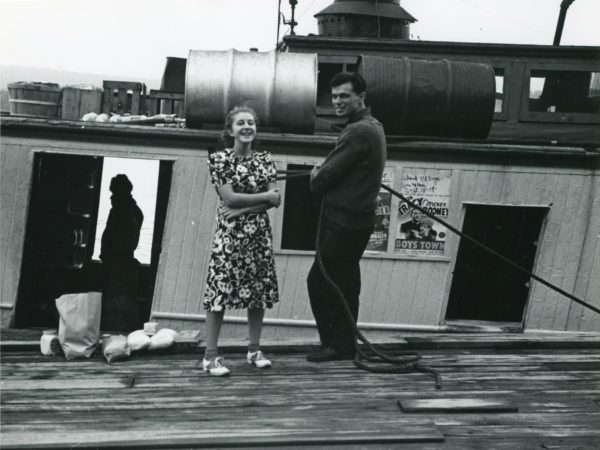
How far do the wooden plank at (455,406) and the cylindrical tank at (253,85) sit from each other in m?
5.02

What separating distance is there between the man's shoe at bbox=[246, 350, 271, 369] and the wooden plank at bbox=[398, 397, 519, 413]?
3.50 feet

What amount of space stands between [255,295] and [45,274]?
6012 mm

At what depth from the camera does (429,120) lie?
9117mm

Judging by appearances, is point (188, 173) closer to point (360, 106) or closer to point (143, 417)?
point (360, 106)

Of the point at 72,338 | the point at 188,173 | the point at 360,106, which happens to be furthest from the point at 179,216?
the point at 360,106

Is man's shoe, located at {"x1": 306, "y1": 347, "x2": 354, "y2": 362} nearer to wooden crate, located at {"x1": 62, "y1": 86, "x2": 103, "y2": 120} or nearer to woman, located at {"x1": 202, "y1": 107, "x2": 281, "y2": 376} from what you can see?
woman, located at {"x1": 202, "y1": 107, "x2": 281, "y2": 376}

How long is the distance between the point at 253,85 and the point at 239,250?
13.8ft

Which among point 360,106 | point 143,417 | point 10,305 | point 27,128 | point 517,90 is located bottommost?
point 10,305

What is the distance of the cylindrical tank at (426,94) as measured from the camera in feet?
29.6

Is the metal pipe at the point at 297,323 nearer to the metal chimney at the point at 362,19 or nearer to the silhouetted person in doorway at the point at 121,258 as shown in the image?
the silhouetted person in doorway at the point at 121,258

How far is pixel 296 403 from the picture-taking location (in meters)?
4.39

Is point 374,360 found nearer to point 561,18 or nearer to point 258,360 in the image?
point 258,360

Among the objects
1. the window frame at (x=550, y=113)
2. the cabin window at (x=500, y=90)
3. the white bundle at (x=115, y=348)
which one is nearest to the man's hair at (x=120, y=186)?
the white bundle at (x=115, y=348)

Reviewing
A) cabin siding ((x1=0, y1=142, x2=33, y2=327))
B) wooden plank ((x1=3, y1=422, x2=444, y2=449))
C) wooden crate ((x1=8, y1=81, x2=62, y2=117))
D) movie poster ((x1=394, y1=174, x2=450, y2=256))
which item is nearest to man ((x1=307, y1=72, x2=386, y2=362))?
wooden plank ((x1=3, y1=422, x2=444, y2=449))
